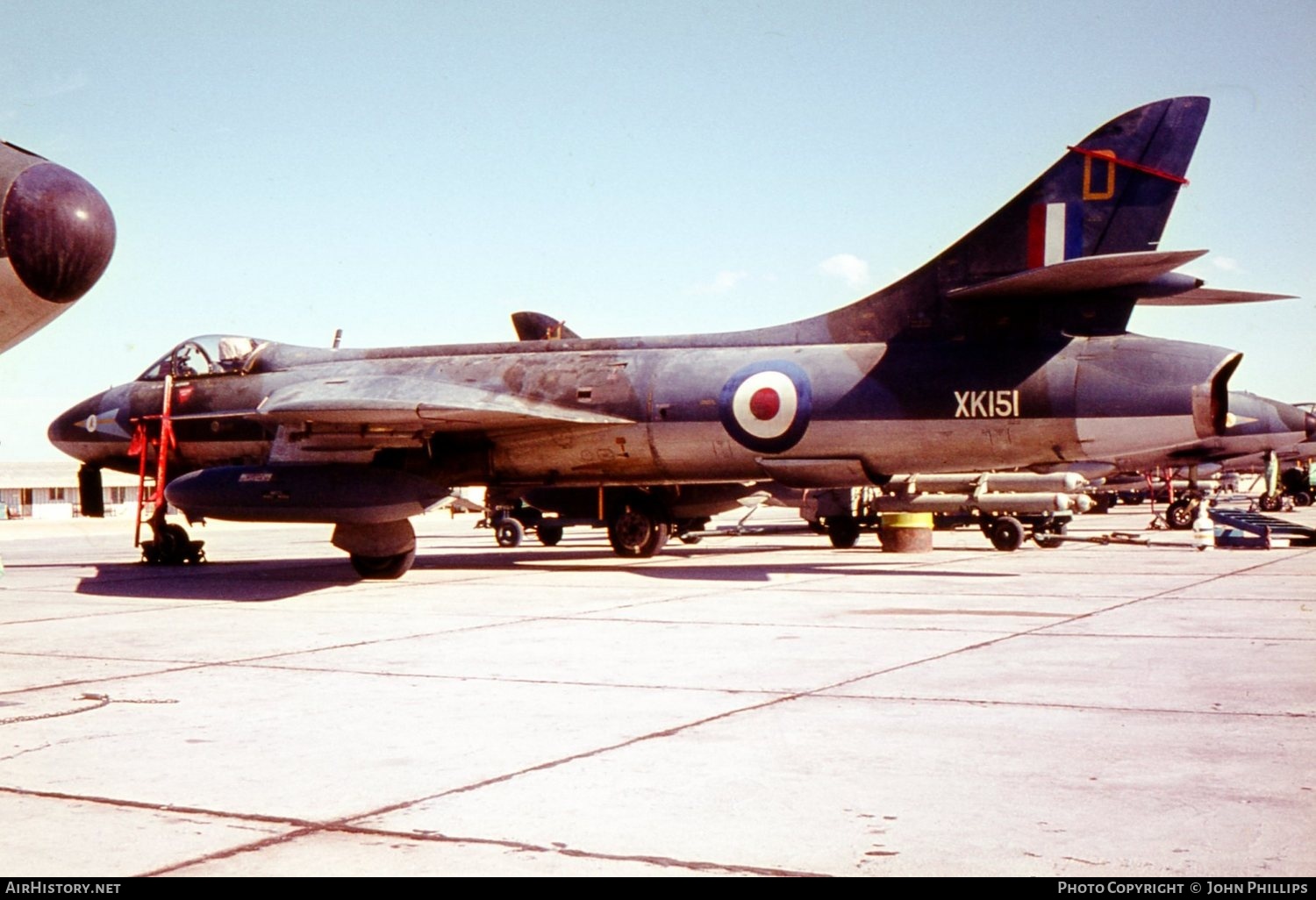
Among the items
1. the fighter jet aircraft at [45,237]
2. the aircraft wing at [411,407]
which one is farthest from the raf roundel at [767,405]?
the fighter jet aircraft at [45,237]

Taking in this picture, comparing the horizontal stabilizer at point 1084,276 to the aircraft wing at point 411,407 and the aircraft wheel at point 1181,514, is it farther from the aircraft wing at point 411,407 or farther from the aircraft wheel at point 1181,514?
the aircraft wheel at point 1181,514

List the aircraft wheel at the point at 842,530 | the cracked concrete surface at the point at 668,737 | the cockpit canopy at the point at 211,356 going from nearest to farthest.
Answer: the cracked concrete surface at the point at 668,737, the cockpit canopy at the point at 211,356, the aircraft wheel at the point at 842,530

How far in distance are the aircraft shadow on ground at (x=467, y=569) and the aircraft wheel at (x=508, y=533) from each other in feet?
9.35

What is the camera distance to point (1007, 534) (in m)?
18.8

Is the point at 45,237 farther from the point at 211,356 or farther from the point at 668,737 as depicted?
the point at 211,356

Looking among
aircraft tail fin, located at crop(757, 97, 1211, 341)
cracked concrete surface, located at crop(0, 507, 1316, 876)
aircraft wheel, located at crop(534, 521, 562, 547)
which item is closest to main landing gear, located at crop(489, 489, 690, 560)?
aircraft wheel, located at crop(534, 521, 562, 547)

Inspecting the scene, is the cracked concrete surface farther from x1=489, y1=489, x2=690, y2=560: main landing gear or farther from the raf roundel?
x1=489, y1=489, x2=690, y2=560: main landing gear

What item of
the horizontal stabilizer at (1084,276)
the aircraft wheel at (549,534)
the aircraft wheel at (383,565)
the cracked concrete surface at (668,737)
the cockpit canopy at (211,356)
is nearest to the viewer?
the cracked concrete surface at (668,737)

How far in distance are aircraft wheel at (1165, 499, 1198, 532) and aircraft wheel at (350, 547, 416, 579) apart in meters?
19.7

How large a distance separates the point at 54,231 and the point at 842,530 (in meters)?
17.1

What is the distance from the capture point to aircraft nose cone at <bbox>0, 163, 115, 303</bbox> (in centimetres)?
478

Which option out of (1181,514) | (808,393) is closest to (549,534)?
(808,393)

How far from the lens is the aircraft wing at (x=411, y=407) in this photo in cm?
1312
